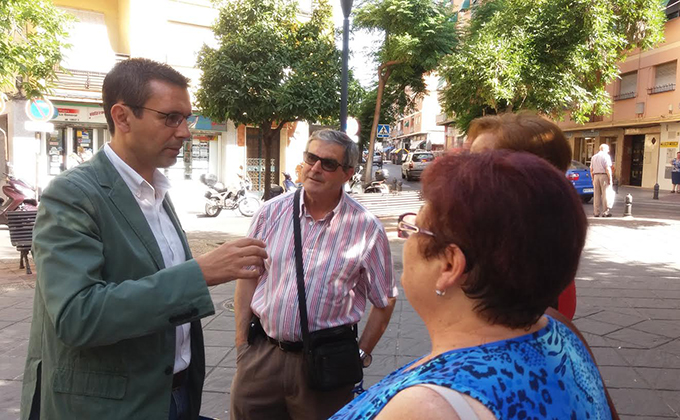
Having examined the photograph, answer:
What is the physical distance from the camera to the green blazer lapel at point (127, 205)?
5.32 ft

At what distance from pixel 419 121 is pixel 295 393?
259 feet

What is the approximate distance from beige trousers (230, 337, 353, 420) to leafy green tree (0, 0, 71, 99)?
840cm

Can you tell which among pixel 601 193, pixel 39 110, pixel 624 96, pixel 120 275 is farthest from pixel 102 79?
pixel 624 96

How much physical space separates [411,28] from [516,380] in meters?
17.8

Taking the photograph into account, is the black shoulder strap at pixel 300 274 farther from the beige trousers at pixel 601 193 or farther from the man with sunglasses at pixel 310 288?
the beige trousers at pixel 601 193

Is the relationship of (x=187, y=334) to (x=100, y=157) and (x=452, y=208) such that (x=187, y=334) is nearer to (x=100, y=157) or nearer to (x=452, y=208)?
(x=100, y=157)

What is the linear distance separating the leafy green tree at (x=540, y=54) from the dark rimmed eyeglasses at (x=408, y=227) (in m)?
14.5

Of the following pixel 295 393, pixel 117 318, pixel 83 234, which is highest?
pixel 83 234

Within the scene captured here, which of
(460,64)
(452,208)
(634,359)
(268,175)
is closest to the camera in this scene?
(452,208)

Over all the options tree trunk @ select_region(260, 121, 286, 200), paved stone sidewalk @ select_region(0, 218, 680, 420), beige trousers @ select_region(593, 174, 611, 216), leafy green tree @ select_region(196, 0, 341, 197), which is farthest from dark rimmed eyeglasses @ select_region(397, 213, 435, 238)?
beige trousers @ select_region(593, 174, 611, 216)

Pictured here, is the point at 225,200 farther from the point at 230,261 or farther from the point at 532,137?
the point at 230,261

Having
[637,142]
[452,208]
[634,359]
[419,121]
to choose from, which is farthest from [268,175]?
[419,121]

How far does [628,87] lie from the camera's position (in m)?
28.1

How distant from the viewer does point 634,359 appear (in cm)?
440
